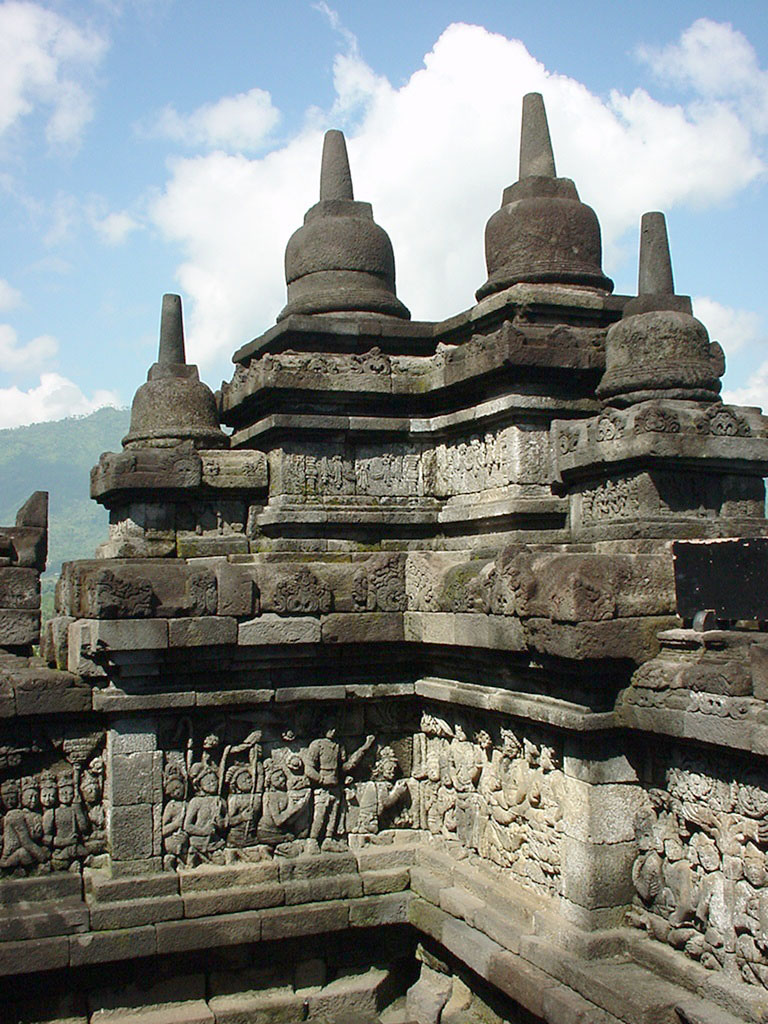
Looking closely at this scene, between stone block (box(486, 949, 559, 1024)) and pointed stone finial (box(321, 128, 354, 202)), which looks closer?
stone block (box(486, 949, 559, 1024))

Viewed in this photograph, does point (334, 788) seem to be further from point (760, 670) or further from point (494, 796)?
point (760, 670)

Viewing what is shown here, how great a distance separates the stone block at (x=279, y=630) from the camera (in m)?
6.98

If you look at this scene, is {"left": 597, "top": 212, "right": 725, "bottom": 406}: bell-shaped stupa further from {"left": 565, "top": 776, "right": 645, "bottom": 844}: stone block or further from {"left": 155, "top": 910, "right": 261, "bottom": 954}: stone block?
{"left": 155, "top": 910, "right": 261, "bottom": 954}: stone block

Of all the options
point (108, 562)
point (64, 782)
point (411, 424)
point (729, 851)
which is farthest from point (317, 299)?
point (729, 851)

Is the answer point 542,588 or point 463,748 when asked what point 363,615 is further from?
point 542,588

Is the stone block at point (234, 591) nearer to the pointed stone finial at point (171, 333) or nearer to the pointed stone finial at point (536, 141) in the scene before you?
the pointed stone finial at point (171, 333)

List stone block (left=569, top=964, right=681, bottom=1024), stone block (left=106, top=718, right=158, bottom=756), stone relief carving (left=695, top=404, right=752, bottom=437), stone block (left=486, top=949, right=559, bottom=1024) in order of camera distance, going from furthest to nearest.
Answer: stone block (left=106, top=718, right=158, bottom=756), stone relief carving (left=695, top=404, right=752, bottom=437), stone block (left=486, top=949, right=559, bottom=1024), stone block (left=569, top=964, right=681, bottom=1024)

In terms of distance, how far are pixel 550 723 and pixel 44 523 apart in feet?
15.4

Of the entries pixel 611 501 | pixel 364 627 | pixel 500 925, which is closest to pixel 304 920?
pixel 500 925

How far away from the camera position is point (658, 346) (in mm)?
6645

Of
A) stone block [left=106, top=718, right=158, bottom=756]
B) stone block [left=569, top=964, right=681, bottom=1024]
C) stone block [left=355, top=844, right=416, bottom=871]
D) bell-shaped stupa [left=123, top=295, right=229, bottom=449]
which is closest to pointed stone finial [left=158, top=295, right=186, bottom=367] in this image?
bell-shaped stupa [left=123, top=295, right=229, bottom=449]

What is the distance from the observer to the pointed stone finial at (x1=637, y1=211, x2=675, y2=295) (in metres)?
6.94

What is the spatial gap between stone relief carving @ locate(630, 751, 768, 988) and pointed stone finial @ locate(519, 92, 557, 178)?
15.3ft

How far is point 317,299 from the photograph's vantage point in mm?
8773
